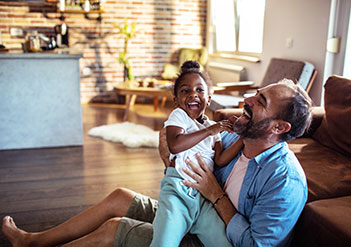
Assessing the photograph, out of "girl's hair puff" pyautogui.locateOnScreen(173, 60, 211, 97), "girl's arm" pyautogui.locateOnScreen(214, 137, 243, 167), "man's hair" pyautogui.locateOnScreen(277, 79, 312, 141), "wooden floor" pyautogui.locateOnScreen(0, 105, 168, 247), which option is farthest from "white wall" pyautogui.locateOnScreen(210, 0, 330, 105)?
"man's hair" pyautogui.locateOnScreen(277, 79, 312, 141)

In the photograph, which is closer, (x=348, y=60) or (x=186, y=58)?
(x=348, y=60)

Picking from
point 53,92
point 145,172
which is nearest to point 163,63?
point 53,92

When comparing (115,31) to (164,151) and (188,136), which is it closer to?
(164,151)

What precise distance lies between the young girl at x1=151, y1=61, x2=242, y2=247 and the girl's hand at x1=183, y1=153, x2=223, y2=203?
22mm

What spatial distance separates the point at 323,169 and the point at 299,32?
88.2 inches

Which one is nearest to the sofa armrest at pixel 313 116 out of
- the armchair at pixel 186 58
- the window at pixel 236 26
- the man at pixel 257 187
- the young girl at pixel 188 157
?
the young girl at pixel 188 157

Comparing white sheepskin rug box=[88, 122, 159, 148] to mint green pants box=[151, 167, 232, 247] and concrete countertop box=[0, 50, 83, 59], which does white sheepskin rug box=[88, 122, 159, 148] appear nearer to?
concrete countertop box=[0, 50, 83, 59]

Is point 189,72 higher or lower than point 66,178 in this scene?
higher

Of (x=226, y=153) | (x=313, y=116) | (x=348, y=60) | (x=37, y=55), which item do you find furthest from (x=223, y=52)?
(x=226, y=153)

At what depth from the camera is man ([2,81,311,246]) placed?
3.59 ft

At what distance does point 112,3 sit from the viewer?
5.88m

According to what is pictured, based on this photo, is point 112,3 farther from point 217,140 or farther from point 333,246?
point 333,246

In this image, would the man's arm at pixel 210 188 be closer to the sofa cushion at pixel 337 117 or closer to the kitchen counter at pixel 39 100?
the sofa cushion at pixel 337 117

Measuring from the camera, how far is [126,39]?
19.1ft
